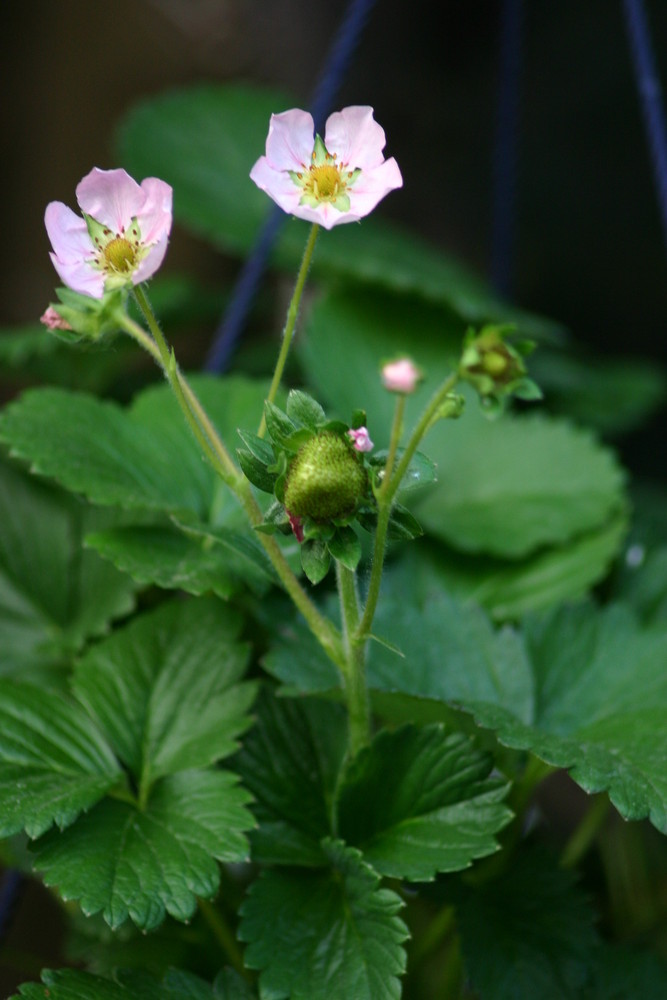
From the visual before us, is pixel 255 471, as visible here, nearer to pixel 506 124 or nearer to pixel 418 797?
pixel 418 797

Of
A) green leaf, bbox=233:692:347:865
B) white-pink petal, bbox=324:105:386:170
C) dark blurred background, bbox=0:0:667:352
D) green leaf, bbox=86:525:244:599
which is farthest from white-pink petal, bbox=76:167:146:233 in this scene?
dark blurred background, bbox=0:0:667:352

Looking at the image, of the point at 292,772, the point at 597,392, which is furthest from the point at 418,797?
the point at 597,392

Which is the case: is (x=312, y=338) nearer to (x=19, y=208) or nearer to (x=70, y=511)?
(x=70, y=511)

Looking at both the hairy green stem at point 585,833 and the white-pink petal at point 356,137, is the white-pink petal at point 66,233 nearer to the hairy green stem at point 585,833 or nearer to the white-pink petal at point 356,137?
the white-pink petal at point 356,137

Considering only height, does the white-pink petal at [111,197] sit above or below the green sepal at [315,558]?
above

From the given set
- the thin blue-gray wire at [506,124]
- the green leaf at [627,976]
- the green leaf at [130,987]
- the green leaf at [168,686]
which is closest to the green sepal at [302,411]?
the green leaf at [168,686]

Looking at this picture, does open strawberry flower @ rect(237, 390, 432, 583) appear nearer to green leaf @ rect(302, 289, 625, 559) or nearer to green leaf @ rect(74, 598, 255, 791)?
green leaf @ rect(74, 598, 255, 791)
